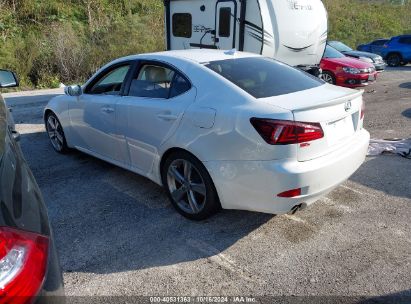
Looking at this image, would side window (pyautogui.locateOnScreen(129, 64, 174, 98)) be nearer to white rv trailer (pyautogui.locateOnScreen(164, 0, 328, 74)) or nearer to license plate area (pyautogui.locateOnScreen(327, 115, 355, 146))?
license plate area (pyautogui.locateOnScreen(327, 115, 355, 146))

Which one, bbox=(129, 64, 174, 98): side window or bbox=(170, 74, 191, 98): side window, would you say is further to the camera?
bbox=(129, 64, 174, 98): side window

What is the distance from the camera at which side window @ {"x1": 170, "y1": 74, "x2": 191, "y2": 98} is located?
3.62 metres

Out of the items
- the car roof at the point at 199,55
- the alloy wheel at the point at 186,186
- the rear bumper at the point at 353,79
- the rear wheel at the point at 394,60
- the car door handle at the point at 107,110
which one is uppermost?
the car roof at the point at 199,55

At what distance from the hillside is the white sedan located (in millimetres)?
9693

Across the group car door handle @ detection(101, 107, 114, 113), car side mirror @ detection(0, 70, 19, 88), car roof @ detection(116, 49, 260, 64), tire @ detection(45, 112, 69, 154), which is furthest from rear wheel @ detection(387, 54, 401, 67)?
car side mirror @ detection(0, 70, 19, 88)

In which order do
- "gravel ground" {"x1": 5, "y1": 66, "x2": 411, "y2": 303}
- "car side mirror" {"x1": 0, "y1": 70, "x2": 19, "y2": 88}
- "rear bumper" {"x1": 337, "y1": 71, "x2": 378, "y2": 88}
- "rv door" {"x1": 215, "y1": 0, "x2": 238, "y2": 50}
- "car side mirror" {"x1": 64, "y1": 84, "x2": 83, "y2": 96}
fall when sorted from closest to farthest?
"gravel ground" {"x1": 5, "y1": 66, "x2": 411, "y2": 303} < "car side mirror" {"x1": 0, "y1": 70, "x2": 19, "y2": 88} < "car side mirror" {"x1": 64, "y1": 84, "x2": 83, "y2": 96} < "rv door" {"x1": 215, "y1": 0, "x2": 238, "y2": 50} < "rear bumper" {"x1": 337, "y1": 71, "x2": 378, "y2": 88}

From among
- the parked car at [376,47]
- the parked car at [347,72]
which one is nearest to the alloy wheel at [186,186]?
the parked car at [347,72]

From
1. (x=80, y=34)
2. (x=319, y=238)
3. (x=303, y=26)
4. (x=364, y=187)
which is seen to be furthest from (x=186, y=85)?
(x=80, y=34)

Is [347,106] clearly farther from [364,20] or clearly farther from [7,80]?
[364,20]

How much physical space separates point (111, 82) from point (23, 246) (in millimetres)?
3366

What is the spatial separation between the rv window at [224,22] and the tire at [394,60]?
15.3 meters

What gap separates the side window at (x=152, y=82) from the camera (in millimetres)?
3809

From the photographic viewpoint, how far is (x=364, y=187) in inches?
177

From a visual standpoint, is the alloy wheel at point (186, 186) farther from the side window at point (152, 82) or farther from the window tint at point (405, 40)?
the window tint at point (405, 40)
